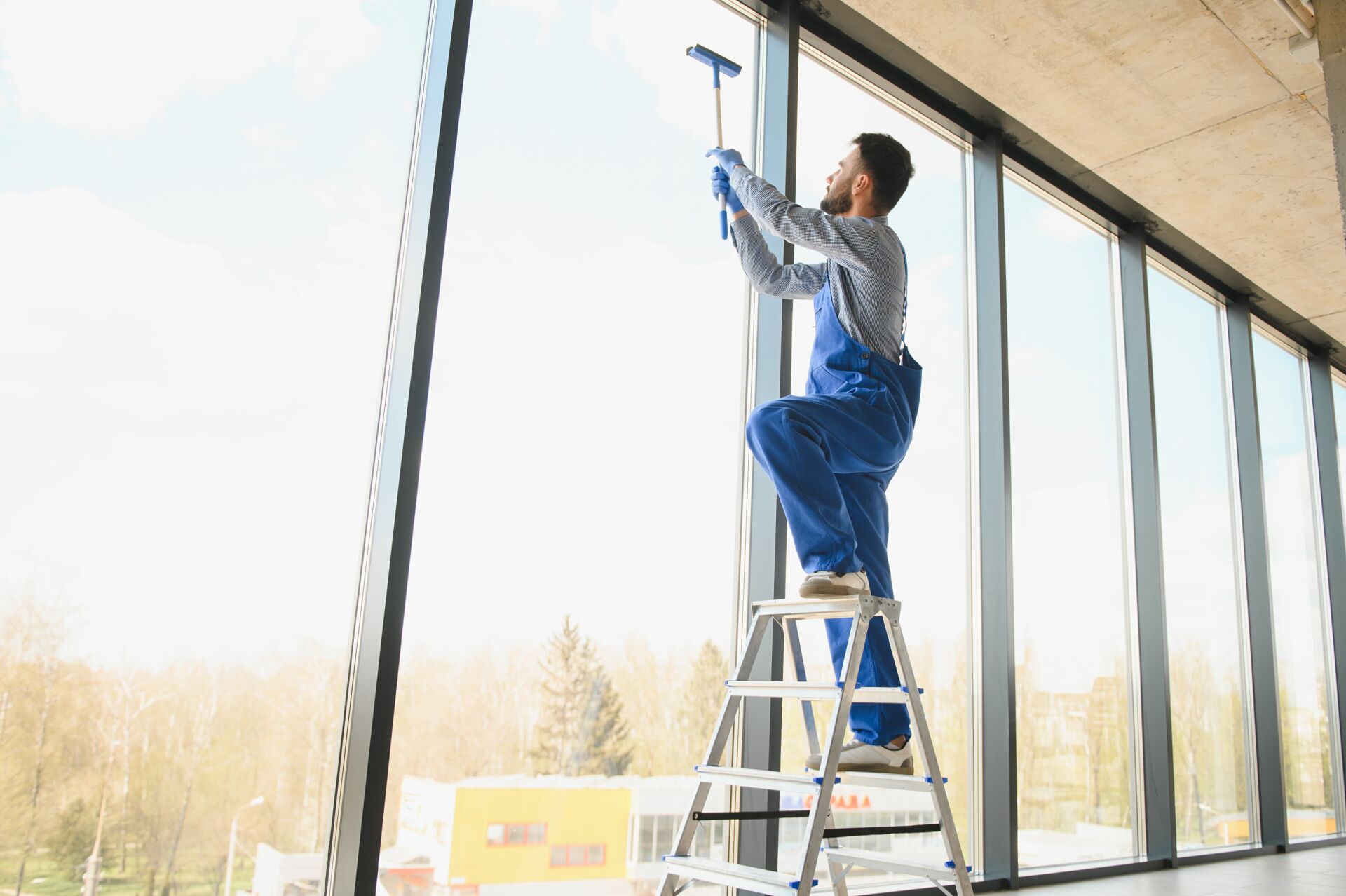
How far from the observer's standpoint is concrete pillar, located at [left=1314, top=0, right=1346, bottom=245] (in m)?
2.98

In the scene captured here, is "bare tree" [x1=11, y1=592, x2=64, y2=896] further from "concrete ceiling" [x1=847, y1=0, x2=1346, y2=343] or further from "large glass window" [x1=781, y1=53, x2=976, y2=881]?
"concrete ceiling" [x1=847, y1=0, x2=1346, y2=343]

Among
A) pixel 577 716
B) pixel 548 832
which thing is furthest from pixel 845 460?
pixel 548 832

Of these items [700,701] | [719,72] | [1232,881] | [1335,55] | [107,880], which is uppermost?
[1335,55]

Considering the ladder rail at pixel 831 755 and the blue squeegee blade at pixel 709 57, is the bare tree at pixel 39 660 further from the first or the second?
the blue squeegee blade at pixel 709 57

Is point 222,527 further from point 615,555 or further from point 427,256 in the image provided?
point 615,555

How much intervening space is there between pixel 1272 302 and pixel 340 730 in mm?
5425

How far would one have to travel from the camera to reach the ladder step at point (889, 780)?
1859 mm

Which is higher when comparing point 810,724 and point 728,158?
point 728,158

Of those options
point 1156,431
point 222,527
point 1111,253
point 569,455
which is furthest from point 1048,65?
point 222,527

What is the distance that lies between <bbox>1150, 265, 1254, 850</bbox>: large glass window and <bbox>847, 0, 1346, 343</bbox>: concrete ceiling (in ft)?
2.21

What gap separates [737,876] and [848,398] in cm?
97

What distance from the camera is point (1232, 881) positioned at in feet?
11.7

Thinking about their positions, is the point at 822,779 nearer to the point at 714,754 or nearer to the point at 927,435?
the point at 714,754

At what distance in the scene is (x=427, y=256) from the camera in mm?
2223
